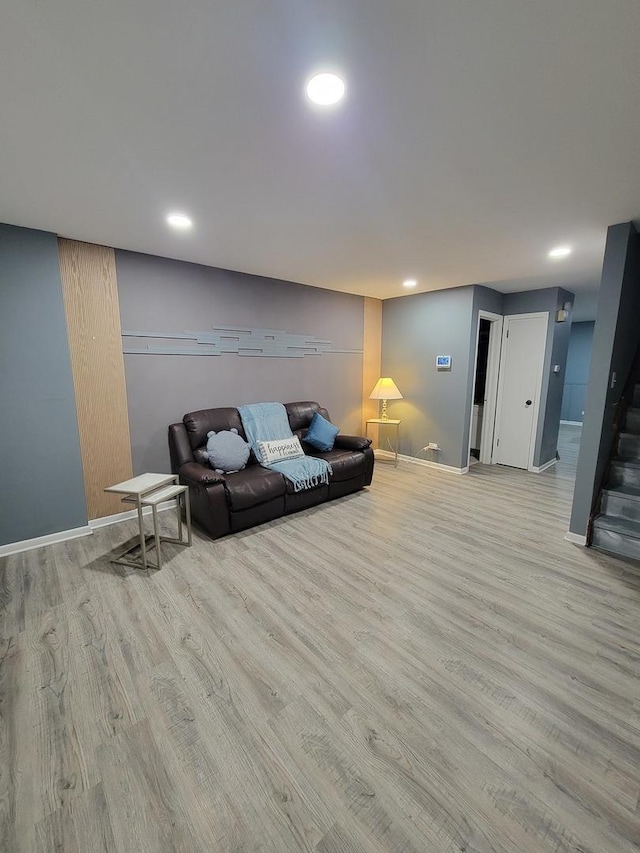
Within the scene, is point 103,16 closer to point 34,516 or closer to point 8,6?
point 8,6

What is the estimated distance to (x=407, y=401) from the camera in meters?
5.34

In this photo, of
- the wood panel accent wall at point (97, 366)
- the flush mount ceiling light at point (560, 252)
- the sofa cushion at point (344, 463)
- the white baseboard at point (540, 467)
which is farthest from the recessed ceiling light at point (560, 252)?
the wood panel accent wall at point (97, 366)

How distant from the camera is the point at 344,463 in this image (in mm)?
3797

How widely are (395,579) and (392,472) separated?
2604 mm

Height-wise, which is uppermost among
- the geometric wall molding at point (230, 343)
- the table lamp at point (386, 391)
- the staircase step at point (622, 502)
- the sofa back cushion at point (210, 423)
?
the geometric wall molding at point (230, 343)

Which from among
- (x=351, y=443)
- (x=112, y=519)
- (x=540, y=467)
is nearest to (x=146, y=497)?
(x=112, y=519)

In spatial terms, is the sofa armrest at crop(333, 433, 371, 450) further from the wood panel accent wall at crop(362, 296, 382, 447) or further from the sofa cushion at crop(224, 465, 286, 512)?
the wood panel accent wall at crop(362, 296, 382, 447)

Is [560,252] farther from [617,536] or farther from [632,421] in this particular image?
[617,536]

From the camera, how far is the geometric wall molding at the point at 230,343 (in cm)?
333

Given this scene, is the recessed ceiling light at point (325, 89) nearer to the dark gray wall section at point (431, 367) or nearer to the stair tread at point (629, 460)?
the stair tread at point (629, 460)

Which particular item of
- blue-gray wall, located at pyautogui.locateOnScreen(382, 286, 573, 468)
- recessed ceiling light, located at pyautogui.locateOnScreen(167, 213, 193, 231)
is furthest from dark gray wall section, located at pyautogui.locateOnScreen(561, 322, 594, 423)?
recessed ceiling light, located at pyautogui.locateOnScreen(167, 213, 193, 231)

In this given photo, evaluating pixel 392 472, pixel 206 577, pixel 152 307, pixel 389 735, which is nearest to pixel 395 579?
pixel 389 735

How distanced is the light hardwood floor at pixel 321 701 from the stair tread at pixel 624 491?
566 millimetres

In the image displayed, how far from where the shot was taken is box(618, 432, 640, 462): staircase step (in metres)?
3.15
